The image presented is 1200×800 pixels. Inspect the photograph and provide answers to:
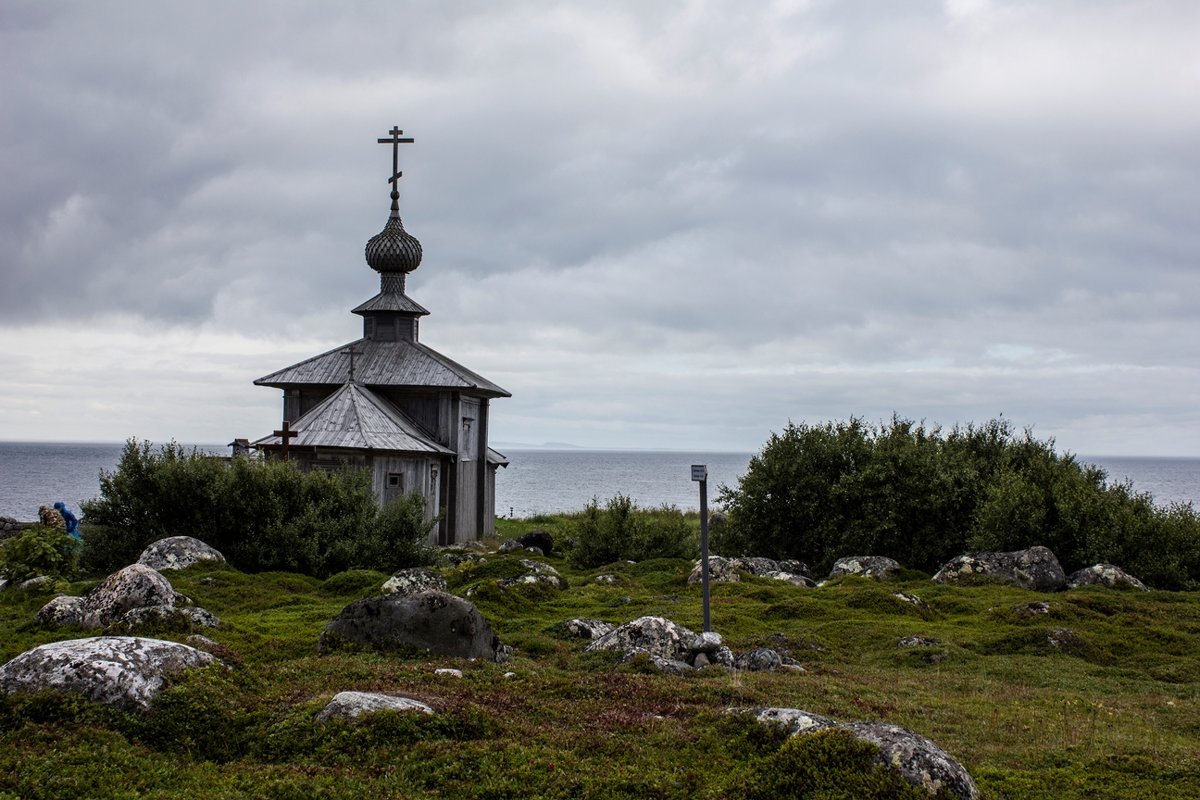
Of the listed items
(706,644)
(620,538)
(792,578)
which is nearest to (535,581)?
(706,644)

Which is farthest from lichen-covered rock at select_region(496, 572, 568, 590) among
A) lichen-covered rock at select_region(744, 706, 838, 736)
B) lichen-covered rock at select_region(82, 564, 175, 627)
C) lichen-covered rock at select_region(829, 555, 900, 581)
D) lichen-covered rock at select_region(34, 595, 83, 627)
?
lichen-covered rock at select_region(744, 706, 838, 736)

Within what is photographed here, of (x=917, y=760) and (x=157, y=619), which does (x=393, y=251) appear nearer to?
(x=157, y=619)

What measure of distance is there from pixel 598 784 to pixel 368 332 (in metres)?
36.2

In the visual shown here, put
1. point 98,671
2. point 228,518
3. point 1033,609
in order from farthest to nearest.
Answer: point 228,518, point 1033,609, point 98,671

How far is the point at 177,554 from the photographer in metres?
23.9

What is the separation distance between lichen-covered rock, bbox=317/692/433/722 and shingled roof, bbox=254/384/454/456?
2489 cm

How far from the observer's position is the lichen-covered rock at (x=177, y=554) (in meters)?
23.6

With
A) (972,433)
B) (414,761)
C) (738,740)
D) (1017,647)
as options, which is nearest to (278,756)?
(414,761)

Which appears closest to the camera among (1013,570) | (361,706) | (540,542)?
(361,706)

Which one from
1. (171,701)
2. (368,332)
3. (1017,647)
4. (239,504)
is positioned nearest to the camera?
(171,701)

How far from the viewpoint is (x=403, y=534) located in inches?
1106

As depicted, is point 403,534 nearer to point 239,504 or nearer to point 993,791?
point 239,504

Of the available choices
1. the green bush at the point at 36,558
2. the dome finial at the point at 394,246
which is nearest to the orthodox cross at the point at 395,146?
the dome finial at the point at 394,246

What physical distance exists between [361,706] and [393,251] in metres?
35.1
